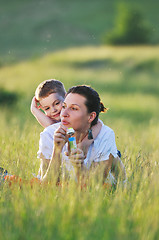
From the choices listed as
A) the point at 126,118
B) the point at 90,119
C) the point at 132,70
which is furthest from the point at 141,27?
the point at 90,119

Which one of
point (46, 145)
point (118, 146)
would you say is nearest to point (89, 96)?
point (46, 145)

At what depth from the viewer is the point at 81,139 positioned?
3453 millimetres

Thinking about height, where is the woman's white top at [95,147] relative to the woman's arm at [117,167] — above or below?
above

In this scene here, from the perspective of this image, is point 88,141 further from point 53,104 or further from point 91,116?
point 53,104

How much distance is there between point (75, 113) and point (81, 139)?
0.92ft

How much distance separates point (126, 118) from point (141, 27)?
71.8 ft

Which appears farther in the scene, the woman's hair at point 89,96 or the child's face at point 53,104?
the child's face at point 53,104

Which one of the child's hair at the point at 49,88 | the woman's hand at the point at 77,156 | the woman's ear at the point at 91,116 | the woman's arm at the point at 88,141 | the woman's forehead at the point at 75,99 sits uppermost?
the child's hair at the point at 49,88

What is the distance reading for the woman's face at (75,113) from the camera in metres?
3.26

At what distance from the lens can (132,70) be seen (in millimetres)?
22500

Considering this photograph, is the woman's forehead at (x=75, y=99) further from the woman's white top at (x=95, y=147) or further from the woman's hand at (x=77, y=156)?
the woman's hand at (x=77, y=156)

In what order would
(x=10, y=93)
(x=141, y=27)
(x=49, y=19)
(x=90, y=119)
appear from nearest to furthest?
(x=90, y=119) < (x=10, y=93) < (x=141, y=27) < (x=49, y=19)

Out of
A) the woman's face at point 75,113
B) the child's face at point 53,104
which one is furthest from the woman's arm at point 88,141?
the child's face at point 53,104

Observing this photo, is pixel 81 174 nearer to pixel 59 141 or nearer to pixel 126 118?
pixel 59 141
